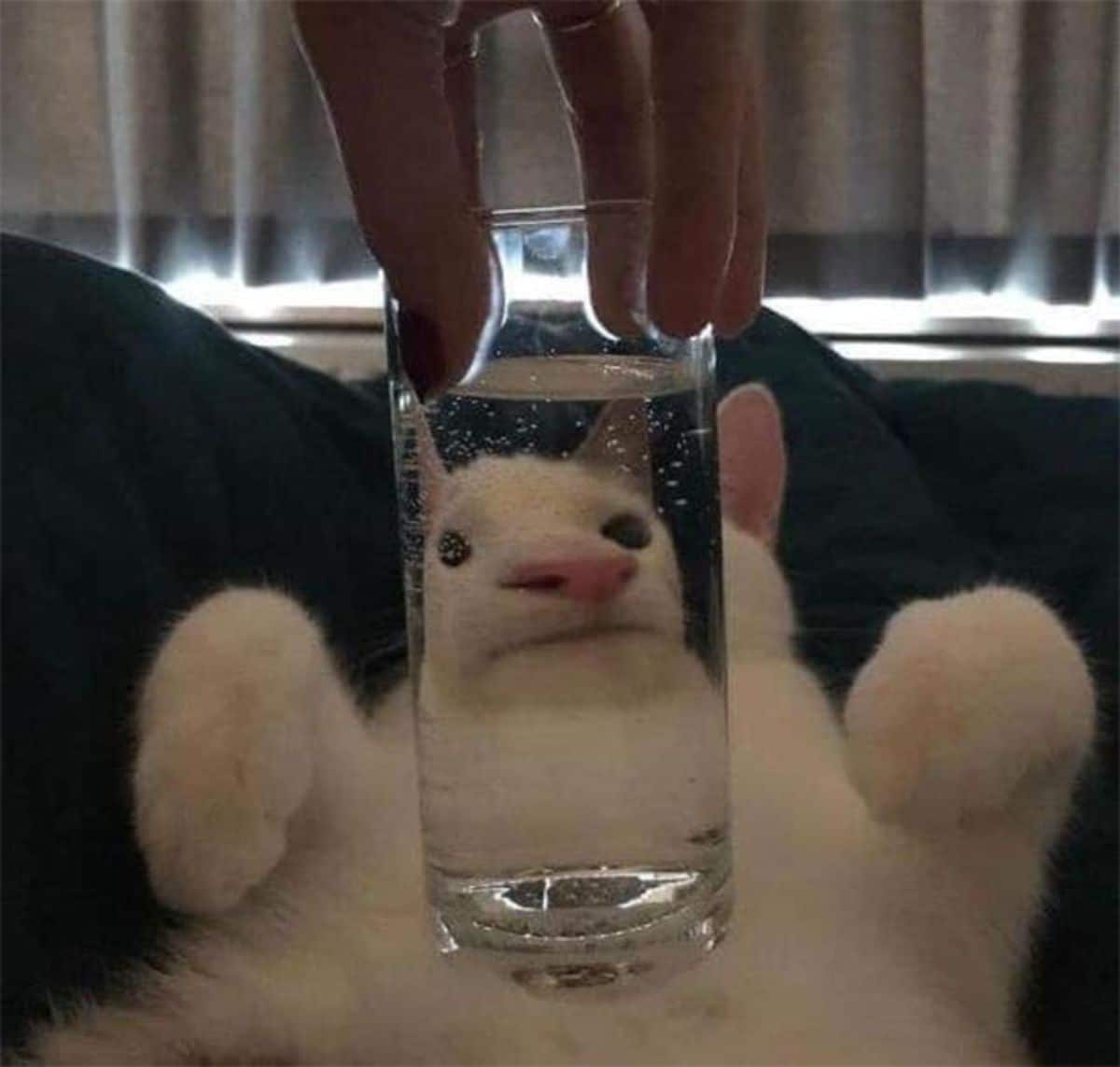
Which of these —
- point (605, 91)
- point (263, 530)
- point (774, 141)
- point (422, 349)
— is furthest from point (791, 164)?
point (422, 349)

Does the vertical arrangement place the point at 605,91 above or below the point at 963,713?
above

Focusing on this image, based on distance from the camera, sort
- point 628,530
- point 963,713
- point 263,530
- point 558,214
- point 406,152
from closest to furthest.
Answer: point 406,152 → point 558,214 → point 628,530 → point 963,713 → point 263,530

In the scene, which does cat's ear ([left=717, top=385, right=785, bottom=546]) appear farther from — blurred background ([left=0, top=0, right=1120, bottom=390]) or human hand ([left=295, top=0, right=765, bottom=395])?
blurred background ([left=0, top=0, right=1120, bottom=390])

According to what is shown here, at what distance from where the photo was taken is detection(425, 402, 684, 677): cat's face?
26.7 inches

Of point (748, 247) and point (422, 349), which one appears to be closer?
point (422, 349)

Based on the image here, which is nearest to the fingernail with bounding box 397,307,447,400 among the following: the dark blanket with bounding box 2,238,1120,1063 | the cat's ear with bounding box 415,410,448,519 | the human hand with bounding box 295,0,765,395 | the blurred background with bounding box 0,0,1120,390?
the human hand with bounding box 295,0,765,395

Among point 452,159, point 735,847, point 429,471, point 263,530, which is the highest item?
point 452,159

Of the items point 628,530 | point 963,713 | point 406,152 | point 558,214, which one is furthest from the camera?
point 963,713

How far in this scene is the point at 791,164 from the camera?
72.9 inches

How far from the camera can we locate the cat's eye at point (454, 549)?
694 mm

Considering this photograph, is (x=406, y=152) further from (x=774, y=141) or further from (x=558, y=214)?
(x=774, y=141)

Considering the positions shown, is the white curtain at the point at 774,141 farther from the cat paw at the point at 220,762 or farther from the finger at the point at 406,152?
the finger at the point at 406,152

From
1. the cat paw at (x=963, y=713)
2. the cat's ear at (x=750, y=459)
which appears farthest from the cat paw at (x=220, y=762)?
the cat's ear at (x=750, y=459)

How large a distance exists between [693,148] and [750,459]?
2.07 ft
